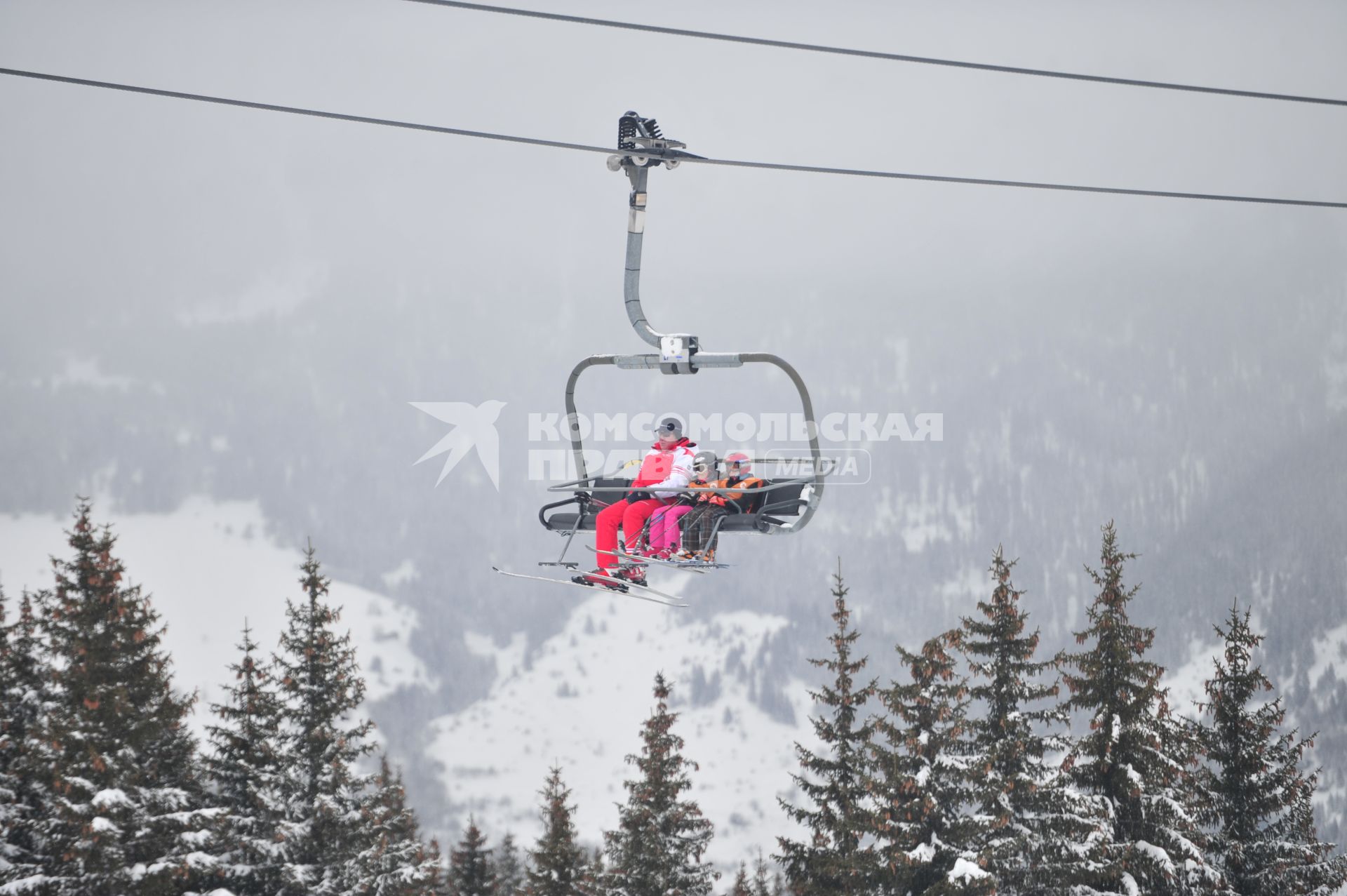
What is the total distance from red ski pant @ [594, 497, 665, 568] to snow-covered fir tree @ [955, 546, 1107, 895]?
8.44 meters

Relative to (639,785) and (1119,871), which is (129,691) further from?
(1119,871)

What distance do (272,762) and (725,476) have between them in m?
14.1

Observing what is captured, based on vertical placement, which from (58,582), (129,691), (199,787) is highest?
(58,582)

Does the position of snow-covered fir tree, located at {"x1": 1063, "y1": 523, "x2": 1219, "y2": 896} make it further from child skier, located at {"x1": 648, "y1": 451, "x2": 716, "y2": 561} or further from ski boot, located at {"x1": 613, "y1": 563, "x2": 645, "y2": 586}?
ski boot, located at {"x1": 613, "y1": 563, "x2": 645, "y2": 586}

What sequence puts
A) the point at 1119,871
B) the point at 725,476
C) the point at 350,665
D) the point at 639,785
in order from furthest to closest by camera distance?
1. the point at 639,785
2. the point at 350,665
3. the point at 1119,871
4. the point at 725,476

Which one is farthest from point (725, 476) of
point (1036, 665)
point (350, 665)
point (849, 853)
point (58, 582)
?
point (58, 582)

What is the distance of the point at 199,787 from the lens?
86.7 ft

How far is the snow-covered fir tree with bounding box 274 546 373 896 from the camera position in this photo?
26.4 metres

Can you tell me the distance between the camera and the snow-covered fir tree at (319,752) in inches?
1040

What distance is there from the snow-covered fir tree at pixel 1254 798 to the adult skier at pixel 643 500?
13972 mm

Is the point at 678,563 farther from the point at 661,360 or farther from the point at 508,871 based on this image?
the point at 508,871

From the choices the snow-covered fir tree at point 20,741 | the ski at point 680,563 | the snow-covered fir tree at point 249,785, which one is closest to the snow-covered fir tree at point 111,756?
the snow-covered fir tree at point 20,741

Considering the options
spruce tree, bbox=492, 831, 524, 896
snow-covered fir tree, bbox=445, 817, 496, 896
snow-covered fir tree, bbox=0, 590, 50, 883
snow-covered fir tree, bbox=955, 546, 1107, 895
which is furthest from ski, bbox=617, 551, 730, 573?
spruce tree, bbox=492, 831, 524, 896

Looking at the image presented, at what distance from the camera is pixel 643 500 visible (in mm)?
18016
